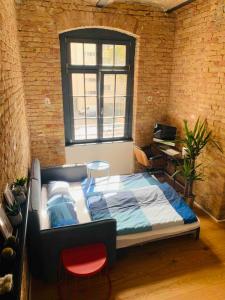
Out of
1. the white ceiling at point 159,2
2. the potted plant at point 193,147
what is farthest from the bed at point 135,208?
the white ceiling at point 159,2

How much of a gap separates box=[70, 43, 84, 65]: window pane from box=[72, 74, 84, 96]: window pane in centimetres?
25

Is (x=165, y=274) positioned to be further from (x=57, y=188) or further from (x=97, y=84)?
(x=97, y=84)

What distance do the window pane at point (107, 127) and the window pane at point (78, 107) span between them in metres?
0.50

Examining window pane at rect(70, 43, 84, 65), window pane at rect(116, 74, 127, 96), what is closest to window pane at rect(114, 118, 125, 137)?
window pane at rect(116, 74, 127, 96)

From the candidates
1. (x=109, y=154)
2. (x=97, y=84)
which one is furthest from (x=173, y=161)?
(x=97, y=84)

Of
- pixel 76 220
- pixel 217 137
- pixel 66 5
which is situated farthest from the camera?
pixel 66 5

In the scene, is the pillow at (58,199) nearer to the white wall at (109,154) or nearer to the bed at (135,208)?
the bed at (135,208)

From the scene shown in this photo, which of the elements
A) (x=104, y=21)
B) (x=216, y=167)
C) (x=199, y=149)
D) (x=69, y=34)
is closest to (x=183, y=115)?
(x=199, y=149)

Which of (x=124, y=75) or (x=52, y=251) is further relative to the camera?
(x=124, y=75)

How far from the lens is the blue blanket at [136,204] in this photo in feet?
9.53

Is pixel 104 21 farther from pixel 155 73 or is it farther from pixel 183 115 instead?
pixel 183 115

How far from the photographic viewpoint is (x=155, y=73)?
4.68 meters

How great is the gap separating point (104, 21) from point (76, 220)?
3454 mm

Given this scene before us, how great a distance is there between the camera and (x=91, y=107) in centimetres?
468
